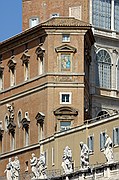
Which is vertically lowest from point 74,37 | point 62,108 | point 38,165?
point 38,165

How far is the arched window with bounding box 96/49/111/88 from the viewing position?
388 feet

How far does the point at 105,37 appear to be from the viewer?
4700 inches

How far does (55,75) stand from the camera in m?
110

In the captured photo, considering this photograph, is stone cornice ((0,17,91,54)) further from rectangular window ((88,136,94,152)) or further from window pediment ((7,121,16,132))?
rectangular window ((88,136,94,152))

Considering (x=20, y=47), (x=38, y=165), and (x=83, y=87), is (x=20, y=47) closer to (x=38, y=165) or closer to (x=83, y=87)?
(x=83, y=87)

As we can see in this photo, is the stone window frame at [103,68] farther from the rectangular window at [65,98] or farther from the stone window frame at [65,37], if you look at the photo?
the rectangular window at [65,98]

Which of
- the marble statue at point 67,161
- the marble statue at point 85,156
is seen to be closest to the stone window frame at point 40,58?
the marble statue at point 67,161

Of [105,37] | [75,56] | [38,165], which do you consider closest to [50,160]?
[38,165]

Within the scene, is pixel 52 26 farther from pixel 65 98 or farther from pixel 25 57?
pixel 65 98

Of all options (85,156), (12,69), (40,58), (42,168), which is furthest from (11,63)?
(85,156)

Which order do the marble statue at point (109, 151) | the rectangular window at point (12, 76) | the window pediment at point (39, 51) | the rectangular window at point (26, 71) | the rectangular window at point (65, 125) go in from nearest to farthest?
the marble statue at point (109, 151) → the rectangular window at point (65, 125) → the window pediment at point (39, 51) → the rectangular window at point (26, 71) → the rectangular window at point (12, 76)

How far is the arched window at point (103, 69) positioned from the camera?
118375 millimetres

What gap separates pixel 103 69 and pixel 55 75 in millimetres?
9595

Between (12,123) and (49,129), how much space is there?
8.50 metres
